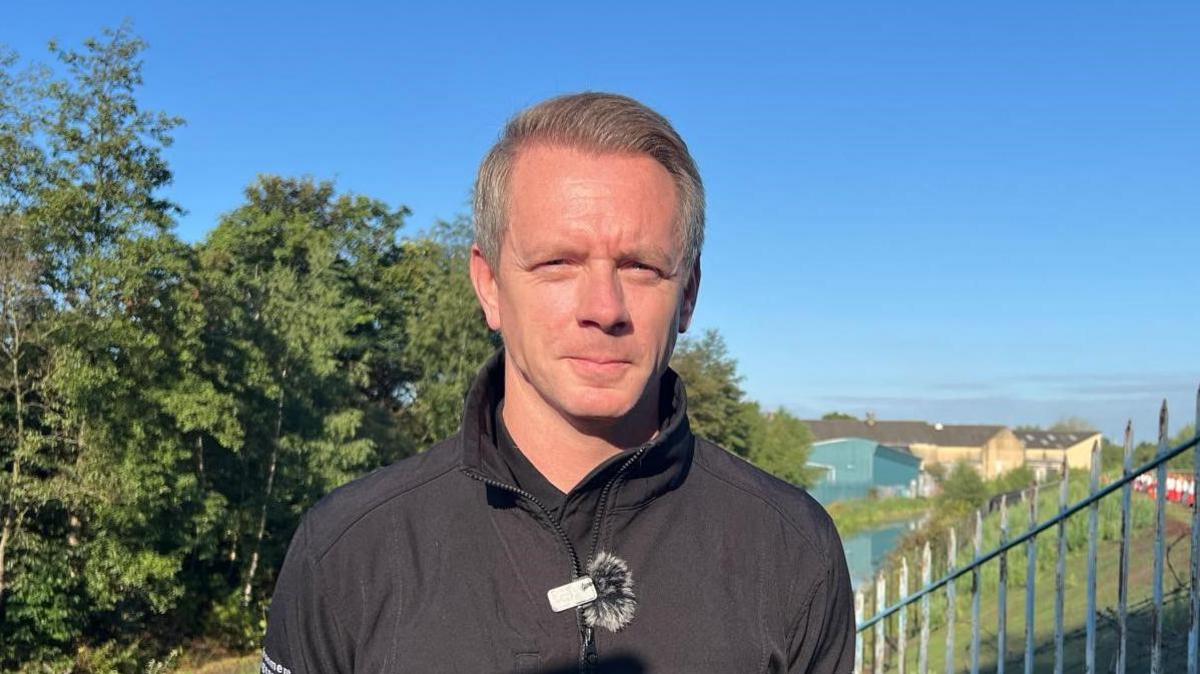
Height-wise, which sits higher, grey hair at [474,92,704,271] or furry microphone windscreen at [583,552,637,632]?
grey hair at [474,92,704,271]

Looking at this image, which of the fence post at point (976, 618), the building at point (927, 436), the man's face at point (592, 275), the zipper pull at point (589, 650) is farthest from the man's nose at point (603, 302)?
the building at point (927, 436)

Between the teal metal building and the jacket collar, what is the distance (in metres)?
70.4

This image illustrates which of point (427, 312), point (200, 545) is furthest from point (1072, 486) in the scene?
point (427, 312)

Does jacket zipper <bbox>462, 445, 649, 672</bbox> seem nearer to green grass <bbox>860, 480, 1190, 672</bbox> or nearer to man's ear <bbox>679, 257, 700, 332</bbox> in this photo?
man's ear <bbox>679, 257, 700, 332</bbox>

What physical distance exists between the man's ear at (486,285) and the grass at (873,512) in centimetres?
4604

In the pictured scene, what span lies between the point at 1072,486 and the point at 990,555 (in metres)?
6.84

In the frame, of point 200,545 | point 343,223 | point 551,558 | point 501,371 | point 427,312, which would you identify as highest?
point 343,223

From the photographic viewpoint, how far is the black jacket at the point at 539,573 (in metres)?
1.60

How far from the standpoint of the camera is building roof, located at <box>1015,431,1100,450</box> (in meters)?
77.2

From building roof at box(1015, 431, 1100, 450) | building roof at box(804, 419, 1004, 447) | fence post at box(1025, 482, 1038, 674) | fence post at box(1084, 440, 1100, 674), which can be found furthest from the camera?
building roof at box(804, 419, 1004, 447)

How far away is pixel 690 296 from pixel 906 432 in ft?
336

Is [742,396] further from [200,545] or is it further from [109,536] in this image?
[109,536]

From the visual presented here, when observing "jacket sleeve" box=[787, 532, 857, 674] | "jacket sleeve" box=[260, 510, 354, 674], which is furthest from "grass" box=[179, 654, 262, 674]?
"jacket sleeve" box=[787, 532, 857, 674]

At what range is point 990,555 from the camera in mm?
4703
